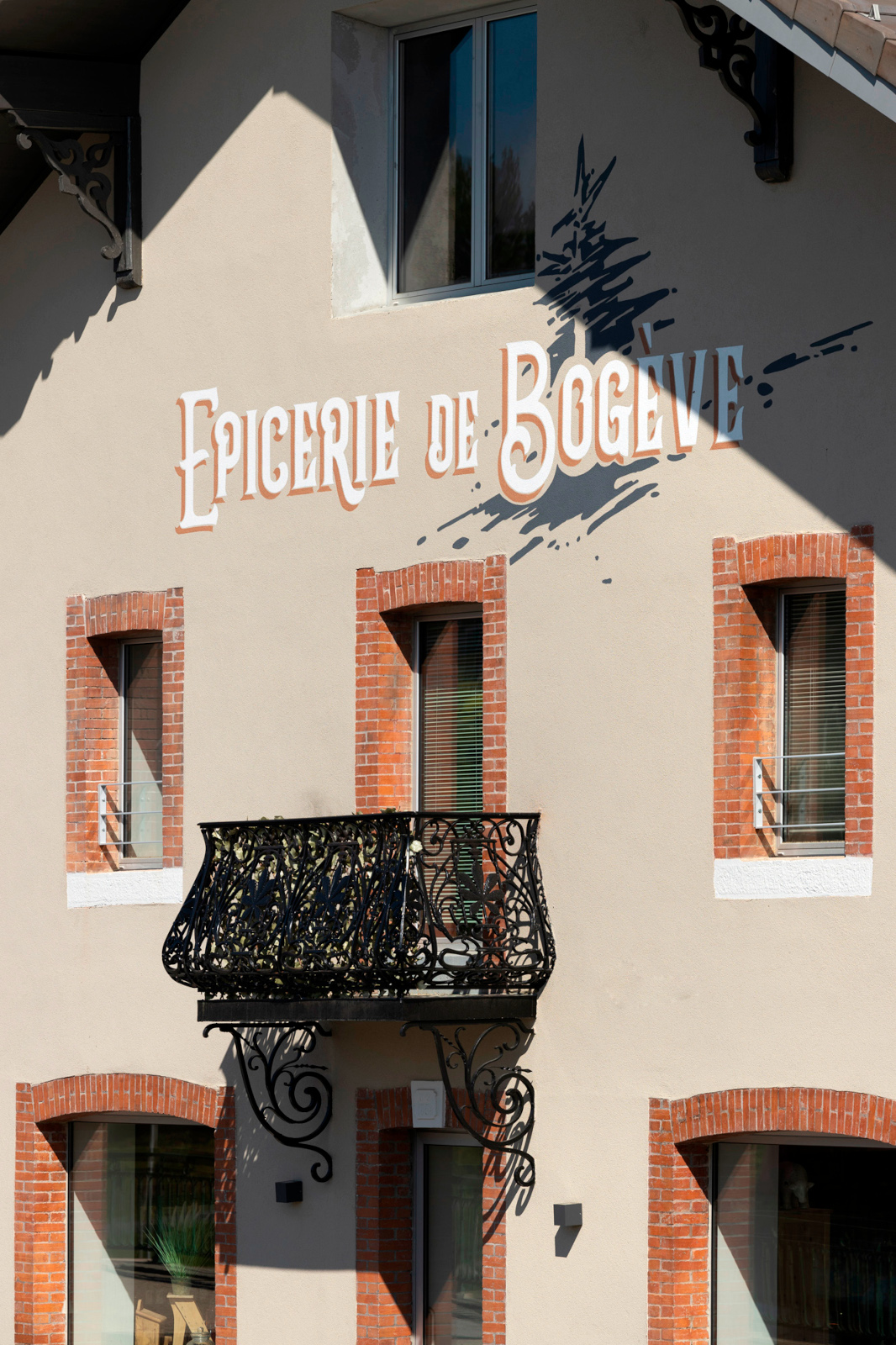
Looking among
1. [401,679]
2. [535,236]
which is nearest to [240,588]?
[401,679]

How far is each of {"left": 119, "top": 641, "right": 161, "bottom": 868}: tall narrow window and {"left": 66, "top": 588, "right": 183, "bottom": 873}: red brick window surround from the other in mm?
83

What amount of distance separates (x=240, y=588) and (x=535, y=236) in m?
3.16

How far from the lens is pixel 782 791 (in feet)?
42.5

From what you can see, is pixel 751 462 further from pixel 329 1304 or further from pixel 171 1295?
pixel 171 1295

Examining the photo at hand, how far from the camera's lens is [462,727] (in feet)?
47.8

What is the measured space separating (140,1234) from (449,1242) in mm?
2775

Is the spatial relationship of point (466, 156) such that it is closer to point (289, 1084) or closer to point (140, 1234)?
point (289, 1084)

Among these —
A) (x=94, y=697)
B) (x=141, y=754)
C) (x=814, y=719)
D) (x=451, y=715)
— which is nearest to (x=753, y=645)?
(x=814, y=719)

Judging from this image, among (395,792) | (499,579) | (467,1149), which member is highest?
(499,579)

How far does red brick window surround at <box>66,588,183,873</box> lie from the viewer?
1589 cm

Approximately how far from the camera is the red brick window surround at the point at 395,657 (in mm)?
14148

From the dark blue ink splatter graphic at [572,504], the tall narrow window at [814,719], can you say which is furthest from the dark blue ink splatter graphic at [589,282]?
the tall narrow window at [814,719]

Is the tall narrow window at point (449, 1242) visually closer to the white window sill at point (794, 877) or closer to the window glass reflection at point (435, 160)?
the white window sill at point (794, 877)

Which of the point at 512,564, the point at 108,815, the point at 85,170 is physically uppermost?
→ the point at 85,170
